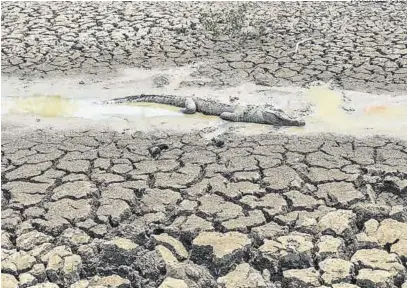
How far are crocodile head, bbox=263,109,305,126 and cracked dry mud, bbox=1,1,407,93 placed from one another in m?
1.39

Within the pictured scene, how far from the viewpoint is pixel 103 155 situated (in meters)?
4.91

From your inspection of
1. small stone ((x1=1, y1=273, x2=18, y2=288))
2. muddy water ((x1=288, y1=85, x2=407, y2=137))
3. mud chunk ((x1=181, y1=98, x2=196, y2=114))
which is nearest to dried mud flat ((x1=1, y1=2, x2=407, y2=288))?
small stone ((x1=1, y1=273, x2=18, y2=288))

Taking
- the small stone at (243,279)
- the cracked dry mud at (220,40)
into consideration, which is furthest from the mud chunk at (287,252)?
the cracked dry mud at (220,40)

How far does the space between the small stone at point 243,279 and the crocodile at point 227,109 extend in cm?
234

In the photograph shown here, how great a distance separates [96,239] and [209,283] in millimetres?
728

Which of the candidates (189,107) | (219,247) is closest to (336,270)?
(219,247)

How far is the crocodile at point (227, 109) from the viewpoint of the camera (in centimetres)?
557

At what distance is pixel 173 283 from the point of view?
3293mm

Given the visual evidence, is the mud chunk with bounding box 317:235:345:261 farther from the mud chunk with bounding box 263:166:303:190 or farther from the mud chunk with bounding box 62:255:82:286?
the mud chunk with bounding box 62:255:82:286

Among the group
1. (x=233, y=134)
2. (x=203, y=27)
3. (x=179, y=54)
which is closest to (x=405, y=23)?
(x=203, y=27)

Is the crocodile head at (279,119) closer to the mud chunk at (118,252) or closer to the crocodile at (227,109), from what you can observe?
the crocodile at (227,109)

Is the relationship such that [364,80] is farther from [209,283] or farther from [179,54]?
[209,283]

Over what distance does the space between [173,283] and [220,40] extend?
5.83 meters

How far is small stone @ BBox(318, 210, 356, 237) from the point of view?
370 cm
